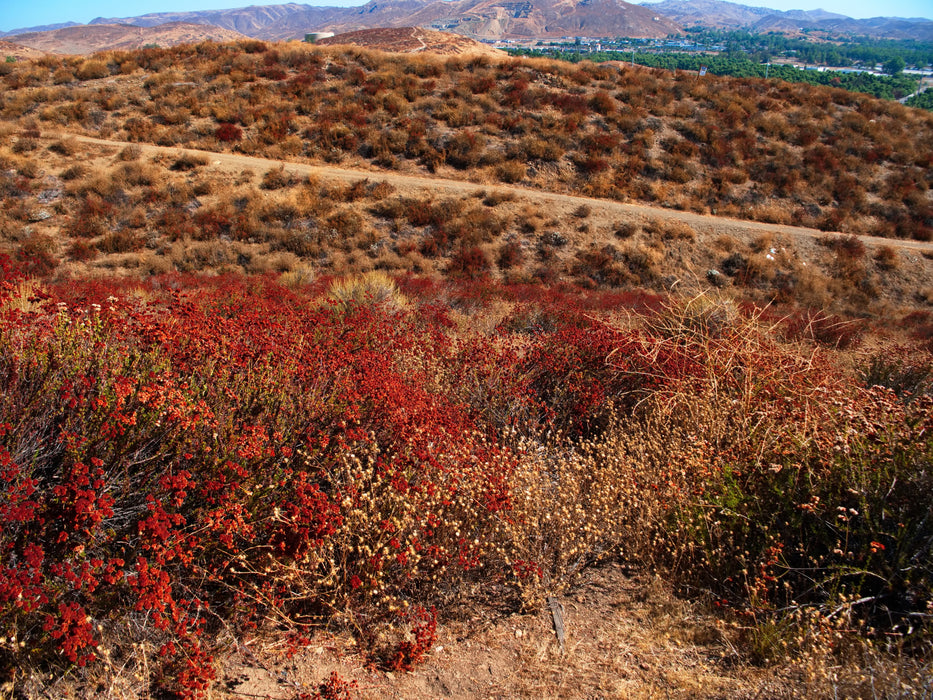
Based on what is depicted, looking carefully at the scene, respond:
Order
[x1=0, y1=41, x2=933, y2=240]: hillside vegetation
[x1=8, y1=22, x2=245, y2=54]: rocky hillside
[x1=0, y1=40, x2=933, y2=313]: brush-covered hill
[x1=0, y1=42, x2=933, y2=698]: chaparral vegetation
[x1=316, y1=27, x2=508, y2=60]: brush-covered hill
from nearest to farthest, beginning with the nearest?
[x1=0, y1=42, x2=933, y2=698]: chaparral vegetation < [x1=0, y1=40, x2=933, y2=313]: brush-covered hill < [x1=0, y1=41, x2=933, y2=240]: hillside vegetation < [x1=316, y1=27, x2=508, y2=60]: brush-covered hill < [x1=8, y1=22, x2=245, y2=54]: rocky hillside

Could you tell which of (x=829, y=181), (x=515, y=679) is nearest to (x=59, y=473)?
(x=515, y=679)

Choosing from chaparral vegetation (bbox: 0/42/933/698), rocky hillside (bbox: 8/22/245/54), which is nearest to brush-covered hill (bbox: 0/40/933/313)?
chaparral vegetation (bbox: 0/42/933/698)

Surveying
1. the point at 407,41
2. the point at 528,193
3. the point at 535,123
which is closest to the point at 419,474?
the point at 528,193

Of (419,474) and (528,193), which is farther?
(528,193)

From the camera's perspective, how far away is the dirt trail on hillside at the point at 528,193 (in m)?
18.9

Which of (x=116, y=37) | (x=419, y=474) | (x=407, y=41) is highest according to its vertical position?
(x=116, y=37)

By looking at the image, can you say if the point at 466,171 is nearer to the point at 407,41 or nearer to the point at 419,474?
the point at 419,474

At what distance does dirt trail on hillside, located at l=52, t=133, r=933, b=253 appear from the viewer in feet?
62.1

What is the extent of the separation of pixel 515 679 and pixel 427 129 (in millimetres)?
23580

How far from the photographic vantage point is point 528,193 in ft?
66.8

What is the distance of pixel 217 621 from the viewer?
309cm

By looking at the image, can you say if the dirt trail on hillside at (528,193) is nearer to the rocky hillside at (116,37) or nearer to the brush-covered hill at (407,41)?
the brush-covered hill at (407,41)

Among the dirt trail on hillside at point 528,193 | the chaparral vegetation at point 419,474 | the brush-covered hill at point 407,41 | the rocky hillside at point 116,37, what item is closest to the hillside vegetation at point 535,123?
the dirt trail on hillside at point 528,193

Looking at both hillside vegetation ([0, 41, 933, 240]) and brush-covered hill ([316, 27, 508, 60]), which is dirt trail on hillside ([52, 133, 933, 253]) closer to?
hillside vegetation ([0, 41, 933, 240])
